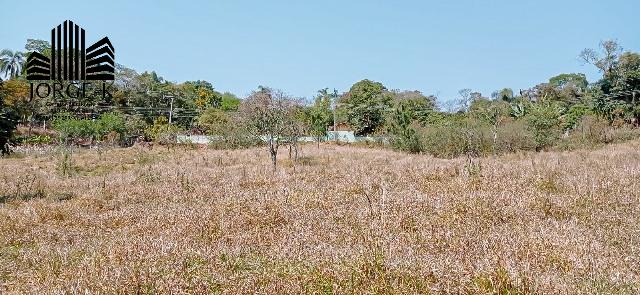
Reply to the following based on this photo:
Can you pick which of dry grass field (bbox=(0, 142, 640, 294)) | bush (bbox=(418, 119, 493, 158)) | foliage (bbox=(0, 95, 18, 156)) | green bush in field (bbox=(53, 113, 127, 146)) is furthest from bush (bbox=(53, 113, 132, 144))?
dry grass field (bbox=(0, 142, 640, 294))

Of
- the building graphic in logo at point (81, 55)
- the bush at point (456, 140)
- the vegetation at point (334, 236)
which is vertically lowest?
the vegetation at point (334, 236)

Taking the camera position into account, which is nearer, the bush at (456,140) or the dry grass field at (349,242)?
the dry grass field at (349,242)

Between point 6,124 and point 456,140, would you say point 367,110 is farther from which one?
point 6,124

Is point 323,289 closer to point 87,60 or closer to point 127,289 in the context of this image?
point 127,289

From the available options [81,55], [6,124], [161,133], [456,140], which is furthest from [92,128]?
[6,124]

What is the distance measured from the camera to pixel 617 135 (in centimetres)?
3412

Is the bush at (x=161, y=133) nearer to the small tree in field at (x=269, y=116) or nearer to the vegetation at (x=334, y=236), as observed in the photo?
the small tree in field at (x=269, y=116)

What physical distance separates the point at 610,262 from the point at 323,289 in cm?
223

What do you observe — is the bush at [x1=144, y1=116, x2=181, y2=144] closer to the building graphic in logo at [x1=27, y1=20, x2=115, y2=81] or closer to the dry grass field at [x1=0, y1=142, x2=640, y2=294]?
the building graphic in logo at [x1=27, y1=20, x2=115, y2=81]

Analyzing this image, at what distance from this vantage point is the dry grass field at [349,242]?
296 centimetres

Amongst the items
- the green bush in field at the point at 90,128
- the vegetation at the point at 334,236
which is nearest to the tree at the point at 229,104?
the green bush in field at the point at 90,128

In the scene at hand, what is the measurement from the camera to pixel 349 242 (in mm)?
4270

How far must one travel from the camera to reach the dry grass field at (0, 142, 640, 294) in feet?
9.73

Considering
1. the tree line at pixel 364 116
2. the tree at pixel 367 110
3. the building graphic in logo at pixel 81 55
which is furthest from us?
the tree at pixel 367 110
